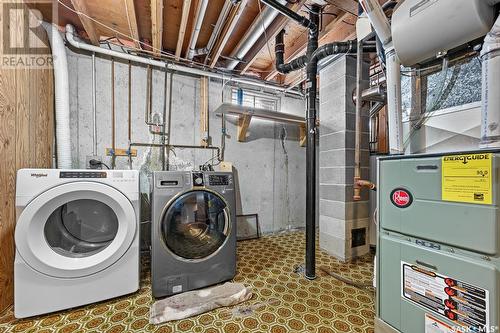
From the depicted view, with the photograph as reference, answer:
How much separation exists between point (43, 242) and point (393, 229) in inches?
83.7

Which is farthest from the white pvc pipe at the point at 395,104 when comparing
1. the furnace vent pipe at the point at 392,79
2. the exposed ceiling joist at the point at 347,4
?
the exposed ceiling joist at the point at 347,4

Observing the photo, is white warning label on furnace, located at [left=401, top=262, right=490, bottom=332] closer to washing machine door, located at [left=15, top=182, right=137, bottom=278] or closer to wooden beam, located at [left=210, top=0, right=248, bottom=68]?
washing machine door, located at [left=15, top=182, right=137, bottom=278]

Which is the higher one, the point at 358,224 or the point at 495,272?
the point at 495,272

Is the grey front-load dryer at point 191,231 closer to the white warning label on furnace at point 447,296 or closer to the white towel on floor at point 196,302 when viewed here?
the white towel on floor at point 196,302

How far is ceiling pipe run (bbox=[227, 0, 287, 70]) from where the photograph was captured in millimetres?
1686

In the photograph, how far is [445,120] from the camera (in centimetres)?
105

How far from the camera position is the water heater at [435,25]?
88 centimetres

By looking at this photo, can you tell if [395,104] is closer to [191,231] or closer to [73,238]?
[191,231]

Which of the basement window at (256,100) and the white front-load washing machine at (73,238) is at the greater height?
the basement window at (256,100)

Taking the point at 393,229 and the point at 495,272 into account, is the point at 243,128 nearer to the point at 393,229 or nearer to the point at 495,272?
the point at 393,229

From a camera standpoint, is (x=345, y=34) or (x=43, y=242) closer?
(x=43, y=242)

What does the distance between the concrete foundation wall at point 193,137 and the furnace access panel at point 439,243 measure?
6.15 ft

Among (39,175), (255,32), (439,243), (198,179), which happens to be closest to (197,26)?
(255,32)

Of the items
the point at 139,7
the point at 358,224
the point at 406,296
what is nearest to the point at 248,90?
the point at 139,7
